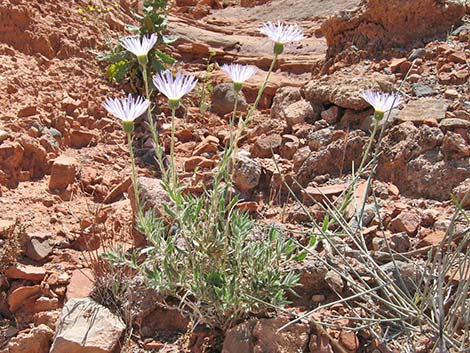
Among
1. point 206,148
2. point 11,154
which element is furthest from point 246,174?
point 11,154

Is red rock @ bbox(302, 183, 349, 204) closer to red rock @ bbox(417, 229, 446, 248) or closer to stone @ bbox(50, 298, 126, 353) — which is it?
red rock @ bbox(417, 229, 446, 248)

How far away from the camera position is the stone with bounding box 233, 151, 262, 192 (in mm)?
3270

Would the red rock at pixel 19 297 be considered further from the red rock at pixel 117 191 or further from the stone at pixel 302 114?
the stone at pixel 302 114

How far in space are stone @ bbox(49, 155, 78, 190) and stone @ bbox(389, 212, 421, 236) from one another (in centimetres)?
186

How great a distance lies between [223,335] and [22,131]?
6.38ft

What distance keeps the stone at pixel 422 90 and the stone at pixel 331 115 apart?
18.7 inches

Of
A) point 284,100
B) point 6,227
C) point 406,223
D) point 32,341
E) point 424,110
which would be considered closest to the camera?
point 32,341

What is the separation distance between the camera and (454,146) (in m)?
2.92

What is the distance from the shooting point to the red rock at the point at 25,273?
8.95 ft

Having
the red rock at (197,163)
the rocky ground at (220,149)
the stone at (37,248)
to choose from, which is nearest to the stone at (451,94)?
the rocky ground at (220,149)

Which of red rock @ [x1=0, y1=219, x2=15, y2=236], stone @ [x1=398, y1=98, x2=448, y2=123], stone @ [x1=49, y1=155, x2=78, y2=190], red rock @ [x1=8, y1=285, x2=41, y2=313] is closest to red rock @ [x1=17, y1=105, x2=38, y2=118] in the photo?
stone @ [x1=49, y1=155, x2=78, y2=190]

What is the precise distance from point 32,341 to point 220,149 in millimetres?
1818

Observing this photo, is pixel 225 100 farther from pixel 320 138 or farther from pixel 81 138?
pixel 320 138

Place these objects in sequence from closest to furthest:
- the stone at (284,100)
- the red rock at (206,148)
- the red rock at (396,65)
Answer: the red rock at (396,65)
the red rock at (206,148)
the stone at (284,100)
